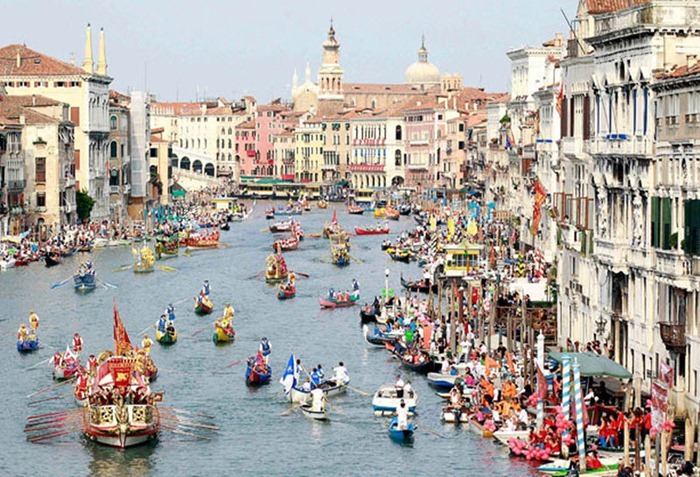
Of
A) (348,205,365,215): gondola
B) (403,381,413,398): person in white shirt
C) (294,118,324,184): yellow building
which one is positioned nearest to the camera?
(403,381,413,398): person in white shirt

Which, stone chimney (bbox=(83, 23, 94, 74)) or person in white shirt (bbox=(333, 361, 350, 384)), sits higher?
stone chimney (bbox=(83, 23, 94, 74))

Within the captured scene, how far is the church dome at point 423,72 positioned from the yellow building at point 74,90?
7912 centimetres

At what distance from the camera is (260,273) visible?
66.5 m

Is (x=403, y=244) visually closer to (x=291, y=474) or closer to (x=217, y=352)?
(x=217, y=352)

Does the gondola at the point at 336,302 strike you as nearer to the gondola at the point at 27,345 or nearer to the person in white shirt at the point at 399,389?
the gondola at the point at 27,345

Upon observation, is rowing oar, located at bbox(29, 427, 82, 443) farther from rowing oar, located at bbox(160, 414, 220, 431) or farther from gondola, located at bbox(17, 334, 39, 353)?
gondola, located at bbox(17, 334, 39, 353)

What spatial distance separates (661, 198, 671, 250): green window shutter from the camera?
98.3ft

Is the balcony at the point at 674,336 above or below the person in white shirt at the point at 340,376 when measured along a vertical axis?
above

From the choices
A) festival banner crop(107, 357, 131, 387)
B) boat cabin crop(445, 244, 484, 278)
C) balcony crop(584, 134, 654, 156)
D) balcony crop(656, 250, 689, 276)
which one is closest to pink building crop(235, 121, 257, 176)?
boat cabin crop(445, 244, 484, 278)

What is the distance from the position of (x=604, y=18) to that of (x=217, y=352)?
1444cm

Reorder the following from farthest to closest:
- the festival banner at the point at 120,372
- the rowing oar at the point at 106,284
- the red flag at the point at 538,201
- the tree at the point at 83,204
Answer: the tree at the point at 83,204 → the rowing oar at the point at 106,284 → the red flag at the point at 538,201 → the festival banner at the point at 120,372

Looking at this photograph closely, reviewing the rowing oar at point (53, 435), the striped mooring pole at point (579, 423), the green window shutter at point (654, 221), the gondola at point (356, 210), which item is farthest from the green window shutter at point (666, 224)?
the gondola at point (356, 210)

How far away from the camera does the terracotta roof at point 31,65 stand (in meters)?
89.1

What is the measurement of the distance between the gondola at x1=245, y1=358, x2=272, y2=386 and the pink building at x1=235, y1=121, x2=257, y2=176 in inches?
4642
